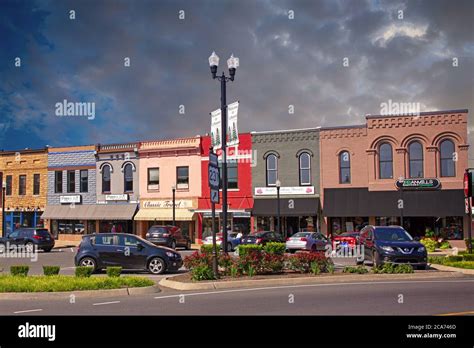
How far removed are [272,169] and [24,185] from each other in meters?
23.1

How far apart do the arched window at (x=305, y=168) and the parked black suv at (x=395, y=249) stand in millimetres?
17711

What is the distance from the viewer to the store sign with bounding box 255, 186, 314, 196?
36.3m

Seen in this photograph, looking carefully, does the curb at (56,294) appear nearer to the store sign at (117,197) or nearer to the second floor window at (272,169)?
the second floor window at (272,169)

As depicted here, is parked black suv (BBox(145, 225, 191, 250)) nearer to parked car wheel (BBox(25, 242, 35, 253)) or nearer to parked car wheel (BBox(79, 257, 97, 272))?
parked car wheel (BBox(25, 242, 35, 253))

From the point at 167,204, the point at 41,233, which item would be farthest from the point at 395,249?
the point at 167,204

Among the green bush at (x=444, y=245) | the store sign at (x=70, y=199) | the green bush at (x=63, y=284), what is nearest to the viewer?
the green bush at (x=63, y=284)

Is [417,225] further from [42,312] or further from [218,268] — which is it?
[42,312]

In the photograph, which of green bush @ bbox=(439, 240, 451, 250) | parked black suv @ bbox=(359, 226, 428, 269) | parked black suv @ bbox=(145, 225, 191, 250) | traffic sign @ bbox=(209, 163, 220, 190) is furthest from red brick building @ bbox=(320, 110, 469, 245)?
traffic sign @ bbox=(209, 163, 220, 190)

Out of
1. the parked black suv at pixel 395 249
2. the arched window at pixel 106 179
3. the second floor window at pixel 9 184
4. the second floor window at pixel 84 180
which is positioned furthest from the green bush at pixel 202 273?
the second floor window at pixel 9 184

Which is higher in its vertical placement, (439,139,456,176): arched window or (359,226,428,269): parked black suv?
(439,139,456,176): arched window

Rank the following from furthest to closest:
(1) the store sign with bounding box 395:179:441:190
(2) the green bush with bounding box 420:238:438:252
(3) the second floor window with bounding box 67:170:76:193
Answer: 1. (3) the second floor window with bounding box 67:170:76:193
2. (1) the store sign with bounding box 395:179:441:190
3. (2) the green bush with bounding box 420:238:438:252

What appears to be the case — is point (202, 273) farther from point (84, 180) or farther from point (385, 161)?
point (84, 180)

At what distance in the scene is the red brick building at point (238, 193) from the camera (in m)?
38.0

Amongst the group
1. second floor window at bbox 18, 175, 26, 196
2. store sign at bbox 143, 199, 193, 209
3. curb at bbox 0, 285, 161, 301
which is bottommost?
curb at bbox 0, 285, 161, 301
